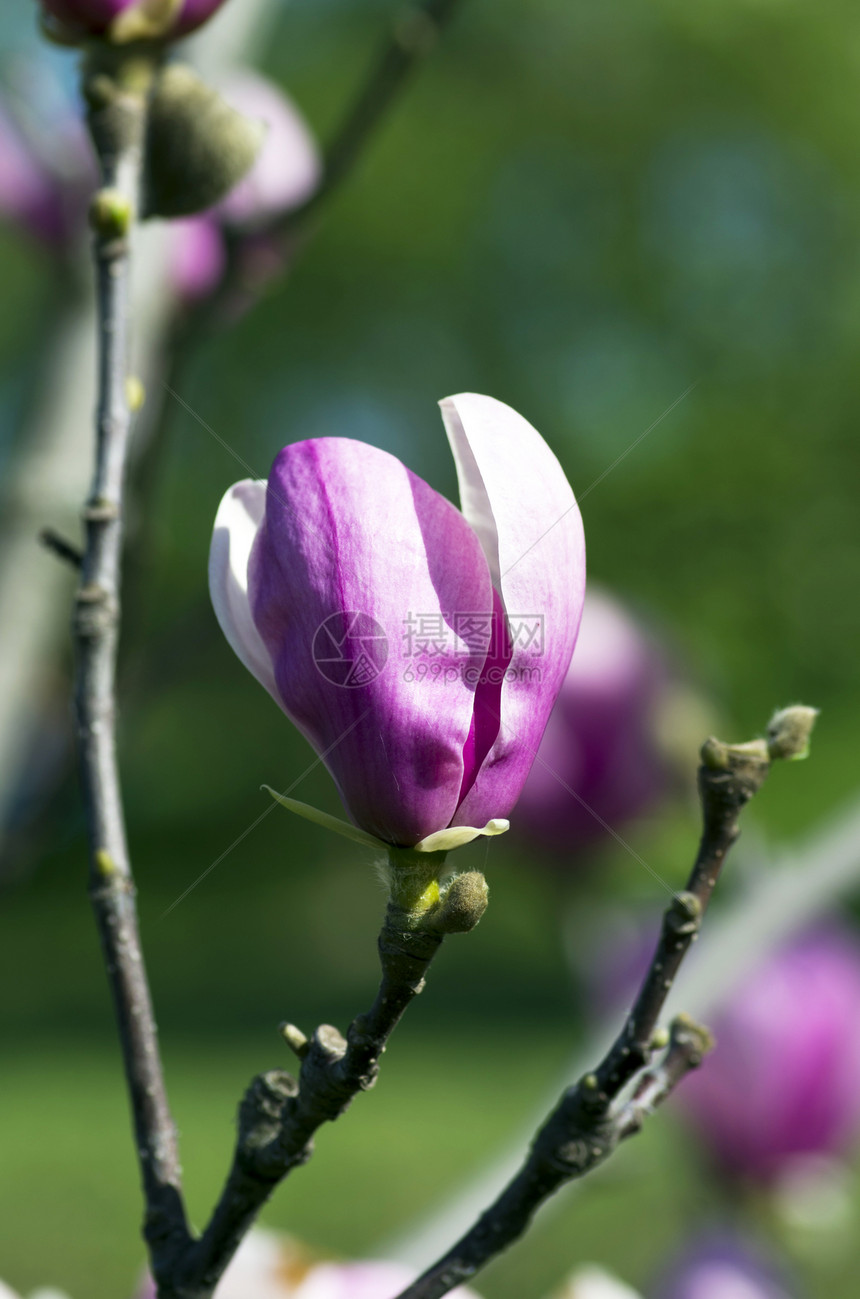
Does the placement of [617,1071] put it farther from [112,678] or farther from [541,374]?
[541,374]

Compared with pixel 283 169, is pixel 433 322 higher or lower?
lower

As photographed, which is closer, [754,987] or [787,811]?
Answer: [754,987]

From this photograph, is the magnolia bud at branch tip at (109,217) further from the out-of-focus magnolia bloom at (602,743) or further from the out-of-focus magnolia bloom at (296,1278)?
the out-of-focus magnolia bloom at (602,743)

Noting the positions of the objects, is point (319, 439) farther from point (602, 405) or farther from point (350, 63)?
point (350, 63)

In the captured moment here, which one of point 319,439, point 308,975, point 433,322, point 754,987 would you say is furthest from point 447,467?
point 319,439

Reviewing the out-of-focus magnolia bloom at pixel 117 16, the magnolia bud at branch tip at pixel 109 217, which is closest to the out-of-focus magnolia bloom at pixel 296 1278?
the magnolia bud at branch tip at pixel 109 217

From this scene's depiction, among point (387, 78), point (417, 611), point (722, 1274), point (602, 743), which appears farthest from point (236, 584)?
point (602, 743)

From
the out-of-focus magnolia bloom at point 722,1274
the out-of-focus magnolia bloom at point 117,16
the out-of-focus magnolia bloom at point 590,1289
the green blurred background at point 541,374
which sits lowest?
the green blurred background at point 541,374
